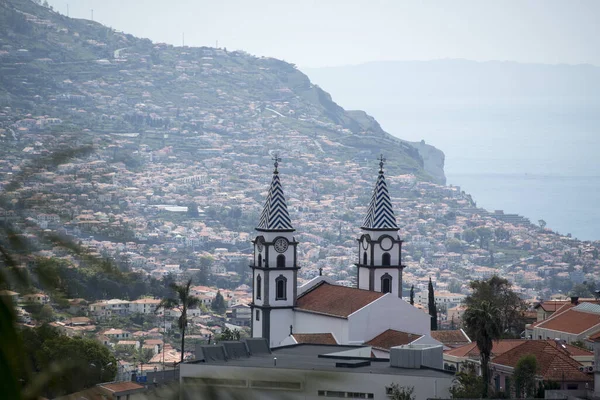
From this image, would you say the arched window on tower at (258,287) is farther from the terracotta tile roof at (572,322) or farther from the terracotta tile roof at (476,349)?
the terracotta tile roof at (572,322)

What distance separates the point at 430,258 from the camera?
120 metres

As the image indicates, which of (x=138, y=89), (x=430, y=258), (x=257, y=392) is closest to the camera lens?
(x=257, y=392)

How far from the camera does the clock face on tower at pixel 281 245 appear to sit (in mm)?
29875

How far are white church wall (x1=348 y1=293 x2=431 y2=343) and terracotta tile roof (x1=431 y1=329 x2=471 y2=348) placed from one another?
27.4 ft

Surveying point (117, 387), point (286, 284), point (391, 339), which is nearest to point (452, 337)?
point (286, 284)

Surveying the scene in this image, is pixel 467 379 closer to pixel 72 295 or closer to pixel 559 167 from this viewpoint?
pixel 72 295

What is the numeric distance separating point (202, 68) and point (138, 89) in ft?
73.5

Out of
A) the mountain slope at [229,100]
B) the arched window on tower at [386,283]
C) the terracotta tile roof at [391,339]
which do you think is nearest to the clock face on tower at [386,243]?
the arched window on tower at [386,283]

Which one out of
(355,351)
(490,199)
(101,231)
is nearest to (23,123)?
(101,231)

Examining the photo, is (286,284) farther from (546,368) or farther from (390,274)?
(546,368)

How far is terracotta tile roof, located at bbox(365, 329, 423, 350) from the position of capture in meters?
26.9

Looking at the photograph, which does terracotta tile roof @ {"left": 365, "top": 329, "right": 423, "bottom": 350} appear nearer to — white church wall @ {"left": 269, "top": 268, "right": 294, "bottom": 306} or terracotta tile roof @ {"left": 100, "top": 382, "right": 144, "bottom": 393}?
white church wall @ {"left": 269, "top": 268, "right": 294, "bottom": 306}

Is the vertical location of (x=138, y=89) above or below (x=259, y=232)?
above

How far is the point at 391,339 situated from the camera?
27.2m
